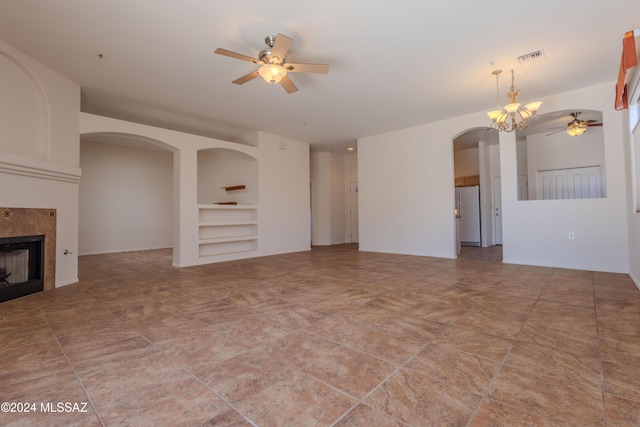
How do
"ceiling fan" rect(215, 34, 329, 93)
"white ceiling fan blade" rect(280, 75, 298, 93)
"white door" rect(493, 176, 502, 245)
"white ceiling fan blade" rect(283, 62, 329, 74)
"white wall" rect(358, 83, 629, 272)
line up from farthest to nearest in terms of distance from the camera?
"white door" rect(493, 176, 502, 245)
"white wall" rect(358, 83, 629, 272)
"white ceiling fan blade" rect(280, 75, 298, 93)
"white ceiling fan blade" rect(283, 62, 329, 74)
"ceiling fan" rect(215, 34, 329, 93)

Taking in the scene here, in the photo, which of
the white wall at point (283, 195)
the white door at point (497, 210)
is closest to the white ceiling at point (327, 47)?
the white wall at point (283, 195)

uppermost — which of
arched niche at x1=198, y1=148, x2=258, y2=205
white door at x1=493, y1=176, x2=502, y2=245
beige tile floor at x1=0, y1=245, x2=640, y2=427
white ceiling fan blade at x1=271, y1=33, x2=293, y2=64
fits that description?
white ceiling fan blade at x1=271, y1=33, x2=293, y2=64

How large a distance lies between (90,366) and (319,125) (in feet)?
18.7

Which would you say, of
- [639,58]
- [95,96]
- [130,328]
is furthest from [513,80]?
[95,96]

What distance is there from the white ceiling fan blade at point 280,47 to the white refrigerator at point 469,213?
716 cm

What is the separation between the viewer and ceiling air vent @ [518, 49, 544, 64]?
11.6 feet

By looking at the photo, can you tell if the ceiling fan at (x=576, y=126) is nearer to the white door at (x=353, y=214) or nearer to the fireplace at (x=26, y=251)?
the white door at (x=353, y=214)

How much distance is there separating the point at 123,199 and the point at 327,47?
296 inches

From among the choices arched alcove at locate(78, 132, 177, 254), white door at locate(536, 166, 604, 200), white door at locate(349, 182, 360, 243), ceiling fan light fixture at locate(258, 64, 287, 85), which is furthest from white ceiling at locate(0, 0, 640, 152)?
white door at locate(349, 182, 360, 243)

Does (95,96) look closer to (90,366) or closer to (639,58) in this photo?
(90,366)

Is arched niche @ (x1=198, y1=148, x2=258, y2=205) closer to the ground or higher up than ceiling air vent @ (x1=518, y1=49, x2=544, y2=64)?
closer to the ground

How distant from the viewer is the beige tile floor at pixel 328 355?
1.37m

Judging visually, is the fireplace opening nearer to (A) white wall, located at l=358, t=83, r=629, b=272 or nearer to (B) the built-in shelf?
(B) the built-in shelf

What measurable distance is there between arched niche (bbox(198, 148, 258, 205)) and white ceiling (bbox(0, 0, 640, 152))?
1972 millimetres
